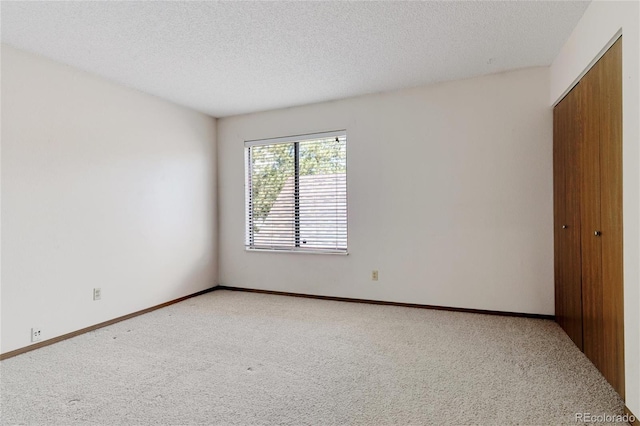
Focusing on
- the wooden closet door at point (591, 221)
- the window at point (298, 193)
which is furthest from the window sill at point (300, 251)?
the wooden closet door at point (591, 221)

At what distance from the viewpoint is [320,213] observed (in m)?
4.49

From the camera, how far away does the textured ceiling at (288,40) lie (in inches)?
92.8

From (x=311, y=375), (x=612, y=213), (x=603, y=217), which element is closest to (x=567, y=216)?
(x=603, y=217)

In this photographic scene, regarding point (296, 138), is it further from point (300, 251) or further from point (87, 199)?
point (87, 199)

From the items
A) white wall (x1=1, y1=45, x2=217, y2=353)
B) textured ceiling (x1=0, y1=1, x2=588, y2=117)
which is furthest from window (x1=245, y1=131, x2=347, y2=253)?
textured ceiling (x1=0, y1=1, x2=588, y2=117)

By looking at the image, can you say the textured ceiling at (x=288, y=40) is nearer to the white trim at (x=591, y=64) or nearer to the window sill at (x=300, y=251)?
the white trim at (x=591, y=64)

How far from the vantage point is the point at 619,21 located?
6.25ft

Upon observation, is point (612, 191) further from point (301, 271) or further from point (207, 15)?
point (301, 271)

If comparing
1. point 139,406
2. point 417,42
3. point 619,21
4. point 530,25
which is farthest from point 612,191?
point 139,406

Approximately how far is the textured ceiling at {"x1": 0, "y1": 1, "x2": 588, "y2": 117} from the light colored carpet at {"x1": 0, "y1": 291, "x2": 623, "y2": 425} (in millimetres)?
2436

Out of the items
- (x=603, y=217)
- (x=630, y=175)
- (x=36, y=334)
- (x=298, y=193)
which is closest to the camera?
(x=630, y=175)

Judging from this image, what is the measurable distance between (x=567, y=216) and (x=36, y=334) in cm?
448

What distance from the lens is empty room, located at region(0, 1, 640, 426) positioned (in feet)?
6.67

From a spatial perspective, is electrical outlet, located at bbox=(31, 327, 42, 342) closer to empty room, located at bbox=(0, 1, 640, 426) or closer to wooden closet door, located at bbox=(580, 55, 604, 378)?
empty room, located at bbox=(0, 1, 640, 426)
